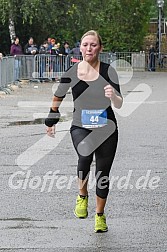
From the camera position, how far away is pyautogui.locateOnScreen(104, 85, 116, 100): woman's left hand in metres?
7.00

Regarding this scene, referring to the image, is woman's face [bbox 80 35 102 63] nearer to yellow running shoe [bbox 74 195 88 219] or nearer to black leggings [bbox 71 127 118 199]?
black leggings [bbox 71 127 118 199]

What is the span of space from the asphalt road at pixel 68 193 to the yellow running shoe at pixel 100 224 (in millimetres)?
61

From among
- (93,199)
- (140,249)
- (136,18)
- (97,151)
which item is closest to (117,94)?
(97,151)

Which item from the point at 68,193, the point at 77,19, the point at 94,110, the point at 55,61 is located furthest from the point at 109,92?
the point at 77,19

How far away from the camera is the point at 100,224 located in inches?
289

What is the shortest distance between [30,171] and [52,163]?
737 millimetres

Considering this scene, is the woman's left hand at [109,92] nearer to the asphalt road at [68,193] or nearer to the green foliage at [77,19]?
the asphalt road at [68,193]

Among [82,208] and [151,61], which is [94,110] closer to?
[82,208]

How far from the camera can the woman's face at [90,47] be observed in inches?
284

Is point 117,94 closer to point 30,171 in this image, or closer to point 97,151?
point 97,151

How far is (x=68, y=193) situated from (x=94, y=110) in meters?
2.27

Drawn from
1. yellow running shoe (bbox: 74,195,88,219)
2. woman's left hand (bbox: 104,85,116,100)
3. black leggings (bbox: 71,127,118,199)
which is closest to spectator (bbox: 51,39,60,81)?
yellow running shoe (bbox: 74,195,88,219)

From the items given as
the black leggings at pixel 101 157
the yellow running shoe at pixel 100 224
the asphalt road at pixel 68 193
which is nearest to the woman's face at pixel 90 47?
the black leggings at pixel 101 157

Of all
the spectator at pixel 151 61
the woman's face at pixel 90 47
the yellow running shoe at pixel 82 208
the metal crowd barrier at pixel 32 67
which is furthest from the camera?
the spectator at pixel 151 61
